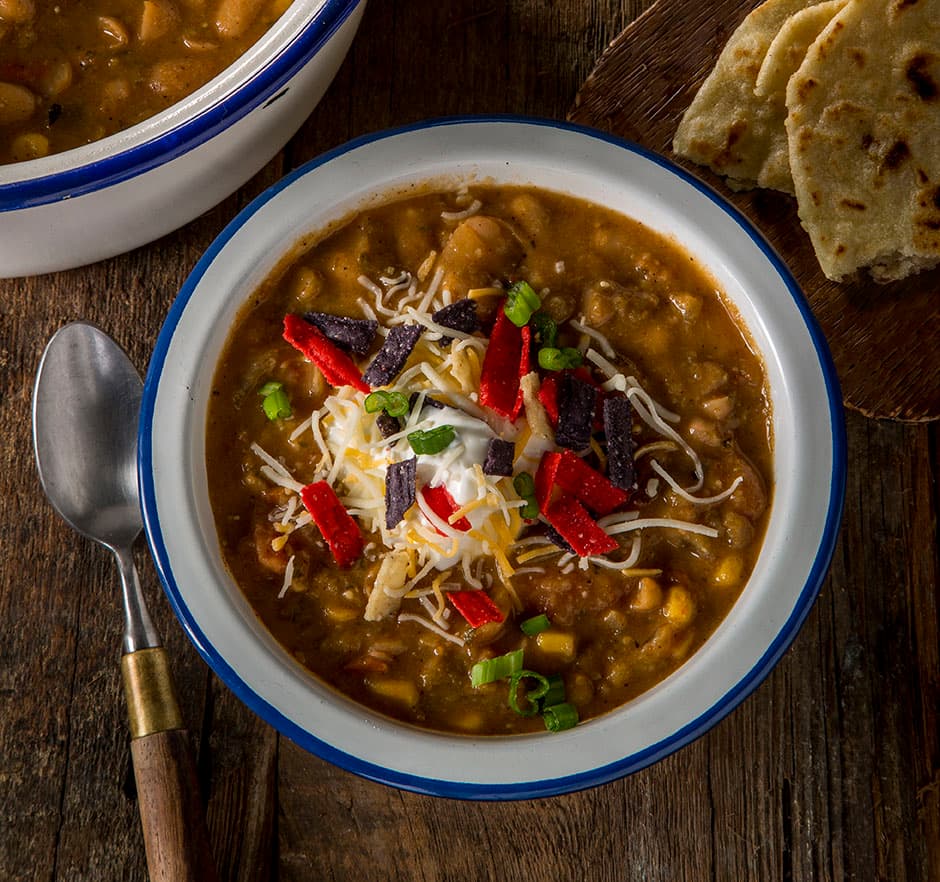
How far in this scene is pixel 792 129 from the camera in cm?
305

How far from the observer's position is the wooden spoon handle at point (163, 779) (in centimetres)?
294

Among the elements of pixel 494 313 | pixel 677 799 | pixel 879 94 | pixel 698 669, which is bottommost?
pixel 677 799

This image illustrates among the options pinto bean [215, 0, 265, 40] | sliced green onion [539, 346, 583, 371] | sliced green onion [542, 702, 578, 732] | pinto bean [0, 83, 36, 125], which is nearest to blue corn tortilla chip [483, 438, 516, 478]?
sliced green onion [539, 346, 583, 371]

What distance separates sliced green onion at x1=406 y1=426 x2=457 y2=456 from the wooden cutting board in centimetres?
116

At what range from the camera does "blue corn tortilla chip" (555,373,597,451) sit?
112 inches

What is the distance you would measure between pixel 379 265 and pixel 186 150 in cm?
62

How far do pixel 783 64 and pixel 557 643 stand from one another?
5.92 ft

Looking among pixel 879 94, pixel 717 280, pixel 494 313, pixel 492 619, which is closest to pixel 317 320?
pixel 494 313

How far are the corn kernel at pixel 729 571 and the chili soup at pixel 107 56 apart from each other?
1.98 metres

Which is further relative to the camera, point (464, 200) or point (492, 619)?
point (464, 200)

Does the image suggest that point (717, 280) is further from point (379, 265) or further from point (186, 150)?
point (186, 150)

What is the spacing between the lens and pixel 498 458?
9.18 ft

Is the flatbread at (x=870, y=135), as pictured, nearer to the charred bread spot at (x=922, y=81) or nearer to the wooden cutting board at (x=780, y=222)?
the charred bread spot at (x=922, y=81)

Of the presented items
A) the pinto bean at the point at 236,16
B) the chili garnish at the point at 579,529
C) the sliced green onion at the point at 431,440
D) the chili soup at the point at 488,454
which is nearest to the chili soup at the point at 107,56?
the pinto bean at the point at 236,16
